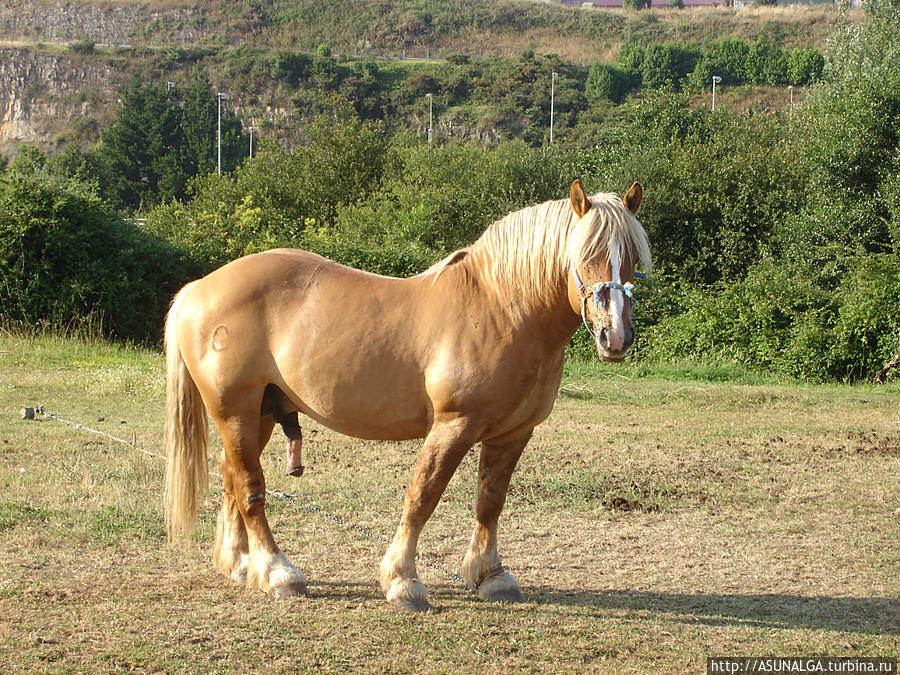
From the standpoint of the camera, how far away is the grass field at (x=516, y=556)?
157 inches

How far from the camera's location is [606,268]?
3.96 m

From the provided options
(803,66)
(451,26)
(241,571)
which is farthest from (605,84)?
(241,571)

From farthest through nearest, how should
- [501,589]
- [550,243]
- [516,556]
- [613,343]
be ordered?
[516,556]
[501,589]
[550,243]
[613,343]

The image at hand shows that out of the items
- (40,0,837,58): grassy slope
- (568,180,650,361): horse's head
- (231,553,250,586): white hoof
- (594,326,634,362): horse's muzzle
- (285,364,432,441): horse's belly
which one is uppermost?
(40,0,837,58): grassy slope

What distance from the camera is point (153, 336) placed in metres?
15.7

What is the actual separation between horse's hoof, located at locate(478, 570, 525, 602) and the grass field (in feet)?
0.32

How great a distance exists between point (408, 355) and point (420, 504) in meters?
0.78

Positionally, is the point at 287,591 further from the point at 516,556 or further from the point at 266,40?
the point at 266,40

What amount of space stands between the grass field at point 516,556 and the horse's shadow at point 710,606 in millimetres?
17

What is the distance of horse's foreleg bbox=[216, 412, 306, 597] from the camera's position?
14.9ft

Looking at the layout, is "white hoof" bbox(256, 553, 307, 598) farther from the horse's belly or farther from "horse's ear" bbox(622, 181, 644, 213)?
"horse's ear" bbox(622, 181, 644, 213)

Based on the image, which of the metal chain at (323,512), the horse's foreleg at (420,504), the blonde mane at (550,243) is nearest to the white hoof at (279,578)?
the horse's foreleg at (420,504)

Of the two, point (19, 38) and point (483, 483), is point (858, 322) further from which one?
point (19, 38)

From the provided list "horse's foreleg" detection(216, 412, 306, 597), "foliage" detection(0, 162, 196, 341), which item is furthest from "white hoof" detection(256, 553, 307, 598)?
"foliage" detection(0, 162, 196, 341)
